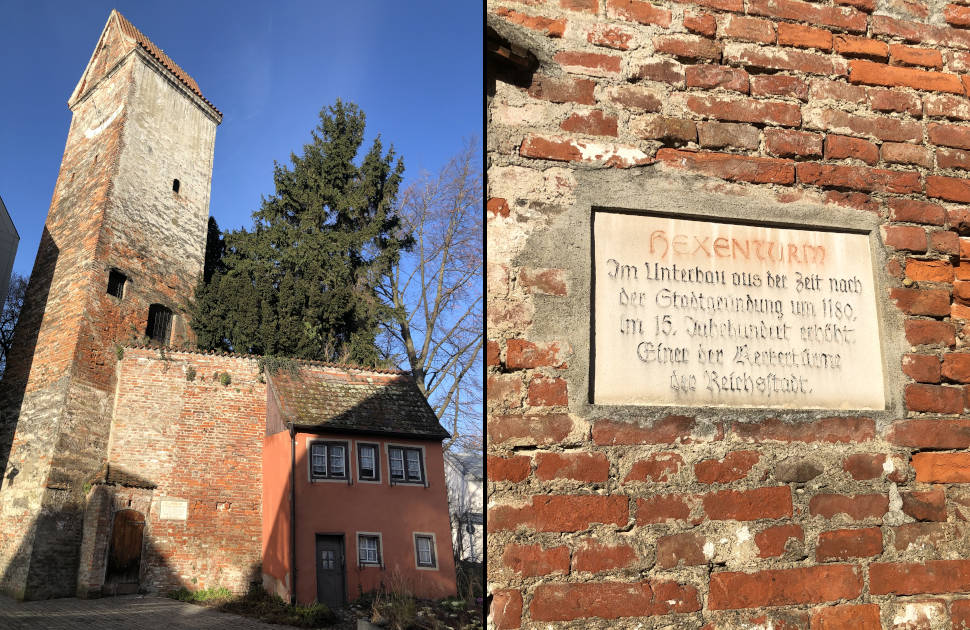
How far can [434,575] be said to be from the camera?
1675 centimetres

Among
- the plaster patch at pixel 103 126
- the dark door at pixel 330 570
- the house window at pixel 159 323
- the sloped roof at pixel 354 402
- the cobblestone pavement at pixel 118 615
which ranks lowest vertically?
the cobblestone pavement at pixel 118 615

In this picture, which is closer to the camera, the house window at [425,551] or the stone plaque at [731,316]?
the stone plaque at [731,316]

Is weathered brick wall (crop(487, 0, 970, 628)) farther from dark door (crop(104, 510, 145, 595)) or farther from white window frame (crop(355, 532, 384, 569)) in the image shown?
dark door (crop(104, 510, 145, 595))

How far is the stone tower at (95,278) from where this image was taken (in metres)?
16.4

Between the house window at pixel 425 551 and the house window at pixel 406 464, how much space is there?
136 cm

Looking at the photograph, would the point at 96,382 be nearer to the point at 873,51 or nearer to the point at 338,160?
the point at 338,160

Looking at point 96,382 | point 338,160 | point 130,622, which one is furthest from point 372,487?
point 338,160

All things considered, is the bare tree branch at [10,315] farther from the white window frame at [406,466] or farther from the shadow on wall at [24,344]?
the white window frame at [406,466]

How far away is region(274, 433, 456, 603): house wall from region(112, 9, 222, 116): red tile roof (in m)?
13.0

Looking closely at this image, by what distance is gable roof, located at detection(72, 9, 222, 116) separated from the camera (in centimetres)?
2228

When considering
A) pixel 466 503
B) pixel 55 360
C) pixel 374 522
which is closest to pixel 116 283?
pixel 55 360

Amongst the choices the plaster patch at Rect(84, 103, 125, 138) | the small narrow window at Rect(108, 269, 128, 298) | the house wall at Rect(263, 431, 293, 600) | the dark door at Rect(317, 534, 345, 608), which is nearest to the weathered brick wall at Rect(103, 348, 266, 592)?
the house wall at Rect(263, 431, 293, 600)

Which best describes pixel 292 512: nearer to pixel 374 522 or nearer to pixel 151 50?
pixel 374 522

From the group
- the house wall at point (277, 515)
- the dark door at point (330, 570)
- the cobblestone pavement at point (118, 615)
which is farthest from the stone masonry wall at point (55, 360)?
the dark door at point (330, 570)
